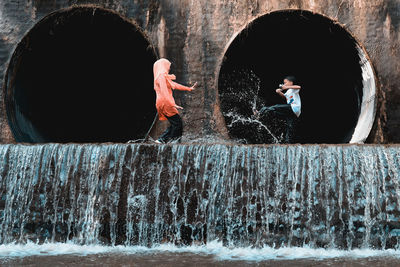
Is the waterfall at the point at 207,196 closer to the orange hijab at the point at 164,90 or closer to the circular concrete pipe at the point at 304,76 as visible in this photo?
the orange hijab at the point at 164,90

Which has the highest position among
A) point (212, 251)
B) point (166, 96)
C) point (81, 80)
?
point (81, 80)

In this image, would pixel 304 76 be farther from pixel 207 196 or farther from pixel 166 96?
pixel 207 196

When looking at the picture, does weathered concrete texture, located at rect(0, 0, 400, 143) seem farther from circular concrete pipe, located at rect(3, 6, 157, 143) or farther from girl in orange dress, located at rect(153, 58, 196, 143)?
girl in orange dress, located at rect(153, 58, 196, 143)

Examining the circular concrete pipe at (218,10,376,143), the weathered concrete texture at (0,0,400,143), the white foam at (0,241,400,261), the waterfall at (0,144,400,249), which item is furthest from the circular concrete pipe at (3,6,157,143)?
the white foam at (0,241,400,261)

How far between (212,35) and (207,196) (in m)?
4.30

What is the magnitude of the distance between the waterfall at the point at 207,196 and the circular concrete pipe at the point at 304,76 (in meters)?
3.46

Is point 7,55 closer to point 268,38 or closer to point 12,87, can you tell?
point 12,87

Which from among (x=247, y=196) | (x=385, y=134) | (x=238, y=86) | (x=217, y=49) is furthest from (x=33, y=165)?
(x=385, y=134)

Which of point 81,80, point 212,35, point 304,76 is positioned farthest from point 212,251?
point 81,80

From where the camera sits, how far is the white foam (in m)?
5.02

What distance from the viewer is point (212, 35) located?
31.3 feet

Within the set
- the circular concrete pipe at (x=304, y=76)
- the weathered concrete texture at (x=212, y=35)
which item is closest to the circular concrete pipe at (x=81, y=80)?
the weathered concrete texture at (x=212, y=35)

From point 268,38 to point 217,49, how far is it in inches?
49.2

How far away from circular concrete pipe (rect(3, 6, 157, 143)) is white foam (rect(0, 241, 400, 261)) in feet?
14.3
